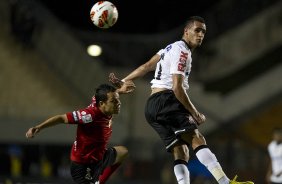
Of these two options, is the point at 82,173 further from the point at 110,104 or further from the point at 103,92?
the point at 103,92

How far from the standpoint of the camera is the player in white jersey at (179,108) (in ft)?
25.7

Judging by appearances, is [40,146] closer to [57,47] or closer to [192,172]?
[57,47]

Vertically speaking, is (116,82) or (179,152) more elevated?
(116,82)

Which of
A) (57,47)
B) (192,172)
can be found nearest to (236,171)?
(192,172)

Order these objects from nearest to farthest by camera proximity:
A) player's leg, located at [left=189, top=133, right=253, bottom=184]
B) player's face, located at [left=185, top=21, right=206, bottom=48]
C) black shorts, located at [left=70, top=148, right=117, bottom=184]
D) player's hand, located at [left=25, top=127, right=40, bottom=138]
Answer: player's leg, located at [left=189, top=133, right=253, bottom=184], player's face, located at [left=185, top=21, right=206, bottom=48], player's hand, located at [left=25, top=127, right=40, bottom=138], black shorts, located at [left=70, top=148, right=117, bottom=184]

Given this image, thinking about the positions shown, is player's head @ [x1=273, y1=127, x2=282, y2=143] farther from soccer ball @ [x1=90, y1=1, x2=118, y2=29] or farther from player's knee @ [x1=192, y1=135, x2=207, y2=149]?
player's knee @ [x1=192, y1=135, x2=207, y2=149]

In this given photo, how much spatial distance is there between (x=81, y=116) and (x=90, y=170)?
2.77ft

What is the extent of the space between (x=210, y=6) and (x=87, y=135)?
1366cm

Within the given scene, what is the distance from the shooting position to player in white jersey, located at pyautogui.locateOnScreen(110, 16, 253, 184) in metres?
7.83

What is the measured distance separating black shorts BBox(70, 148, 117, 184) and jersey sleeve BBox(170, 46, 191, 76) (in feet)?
5.88

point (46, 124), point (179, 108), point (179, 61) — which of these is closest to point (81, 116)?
point (46, 124)

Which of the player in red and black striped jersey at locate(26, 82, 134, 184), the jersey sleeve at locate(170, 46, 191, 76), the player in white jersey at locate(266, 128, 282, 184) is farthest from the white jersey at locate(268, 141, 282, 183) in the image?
the jersey sleeve at locate(170, 46, 191, 76)

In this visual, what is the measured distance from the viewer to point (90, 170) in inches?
359

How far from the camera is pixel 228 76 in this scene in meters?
20.2
